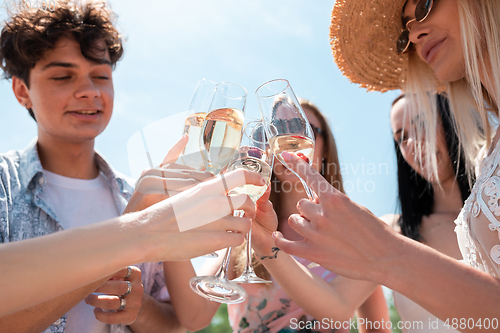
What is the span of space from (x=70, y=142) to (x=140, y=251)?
2132mm

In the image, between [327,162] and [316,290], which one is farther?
[327,162]

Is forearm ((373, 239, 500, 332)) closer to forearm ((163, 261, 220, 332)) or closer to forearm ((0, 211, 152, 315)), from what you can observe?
forearm ((0, 211, 152, 315))

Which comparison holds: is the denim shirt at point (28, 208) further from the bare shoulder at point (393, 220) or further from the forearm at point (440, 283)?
the bare shoulder at point (393, 220)

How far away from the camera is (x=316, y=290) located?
2.48 m

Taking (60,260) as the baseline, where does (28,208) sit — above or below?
below

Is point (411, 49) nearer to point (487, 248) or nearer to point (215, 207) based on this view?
point (487, 248)

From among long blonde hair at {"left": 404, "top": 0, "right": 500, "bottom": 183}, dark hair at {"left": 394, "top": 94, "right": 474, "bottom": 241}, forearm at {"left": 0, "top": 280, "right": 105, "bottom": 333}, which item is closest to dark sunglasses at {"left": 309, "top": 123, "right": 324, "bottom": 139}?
long blonde hair at {"left": 404, "top": 0, "right": 500, "bottom": 183}

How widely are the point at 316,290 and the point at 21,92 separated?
302 cm

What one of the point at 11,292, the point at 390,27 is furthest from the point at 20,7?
the point at 390,27

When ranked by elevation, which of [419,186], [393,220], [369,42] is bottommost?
[393,220]

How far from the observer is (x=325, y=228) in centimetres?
137

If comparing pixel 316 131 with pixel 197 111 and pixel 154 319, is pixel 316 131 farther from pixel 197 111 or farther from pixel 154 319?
pixel 154 319

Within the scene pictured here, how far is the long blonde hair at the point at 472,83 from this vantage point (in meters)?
2.00

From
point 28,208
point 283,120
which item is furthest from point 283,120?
point 28,208
